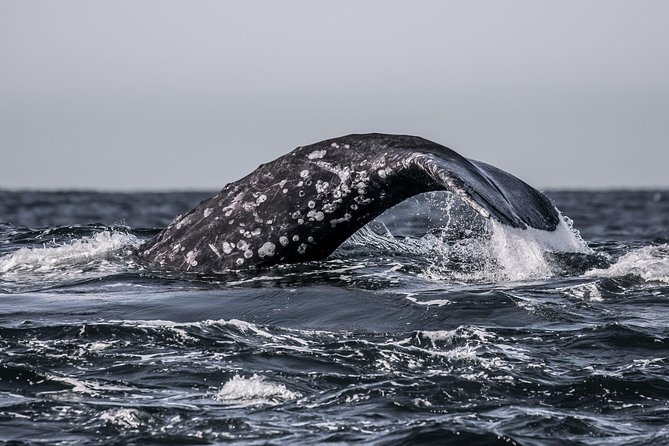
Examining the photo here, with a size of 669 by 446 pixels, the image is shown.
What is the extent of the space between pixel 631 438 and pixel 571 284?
382cm

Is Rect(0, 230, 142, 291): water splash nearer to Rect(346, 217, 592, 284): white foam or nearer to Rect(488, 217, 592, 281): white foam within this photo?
Rect(346, 217, 592, 284): white foam

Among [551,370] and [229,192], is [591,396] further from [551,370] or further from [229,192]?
[229,192]

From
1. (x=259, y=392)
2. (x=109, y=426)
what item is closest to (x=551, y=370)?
(x=259, y=392)

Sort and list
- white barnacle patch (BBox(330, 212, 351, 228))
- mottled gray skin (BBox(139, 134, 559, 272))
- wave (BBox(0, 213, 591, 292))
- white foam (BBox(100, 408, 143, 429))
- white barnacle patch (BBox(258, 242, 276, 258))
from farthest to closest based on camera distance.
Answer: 1. white barnacle patch (BBox(258, 242, 276, 258))
2. white barnacle patch (BBox(330, 212, 351, 228))
3. wave (BBox(0, 213, 591, 292))
4. mottled gray skin (BBox(139, 134, 559, 272))
5. white foam (BBox(100, 408, 143, 429))

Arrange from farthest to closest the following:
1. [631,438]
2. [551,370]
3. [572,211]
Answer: [572,211]
[551,370]
[631,438]

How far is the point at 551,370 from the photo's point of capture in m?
7.01

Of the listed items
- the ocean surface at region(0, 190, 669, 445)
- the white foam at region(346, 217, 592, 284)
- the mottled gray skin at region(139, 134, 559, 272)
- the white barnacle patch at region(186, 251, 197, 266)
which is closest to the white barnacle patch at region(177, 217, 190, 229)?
the mottled gray skin at region(139, 134, 559, 272)

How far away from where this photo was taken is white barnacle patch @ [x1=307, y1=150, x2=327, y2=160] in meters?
9.95

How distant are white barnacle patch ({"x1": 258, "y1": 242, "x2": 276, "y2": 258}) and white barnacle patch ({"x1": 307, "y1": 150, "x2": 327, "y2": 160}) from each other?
82 cm

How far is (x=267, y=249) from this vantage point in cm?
1013

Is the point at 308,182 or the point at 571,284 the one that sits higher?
the point at 308,182

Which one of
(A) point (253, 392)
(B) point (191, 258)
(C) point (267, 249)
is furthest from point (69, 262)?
(A) point (253, 392)

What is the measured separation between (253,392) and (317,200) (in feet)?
11.3

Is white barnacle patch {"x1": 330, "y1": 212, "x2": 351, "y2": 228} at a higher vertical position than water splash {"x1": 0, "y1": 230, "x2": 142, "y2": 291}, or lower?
higher
